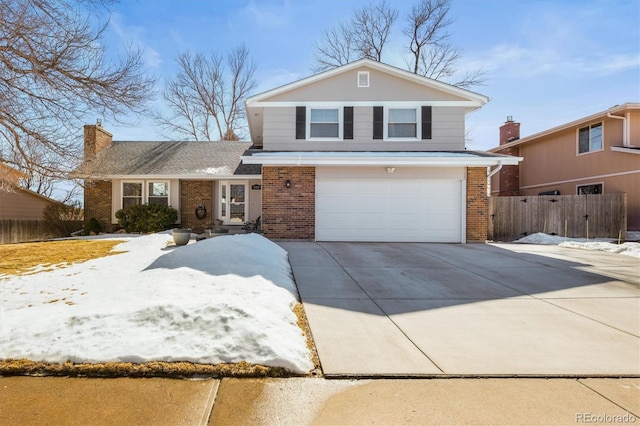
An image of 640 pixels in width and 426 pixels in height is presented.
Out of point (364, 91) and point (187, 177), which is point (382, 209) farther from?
point (187, 177)

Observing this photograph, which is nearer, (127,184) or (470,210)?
(470,210)

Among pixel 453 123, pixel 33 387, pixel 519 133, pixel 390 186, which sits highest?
pixel 519 133

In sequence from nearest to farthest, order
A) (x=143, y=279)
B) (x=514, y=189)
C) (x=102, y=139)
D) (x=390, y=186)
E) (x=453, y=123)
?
(x=143, y=279) → (x=390, y=186) → (x=453, y=123) → (x=102, y=139) → (x=514, y=189)

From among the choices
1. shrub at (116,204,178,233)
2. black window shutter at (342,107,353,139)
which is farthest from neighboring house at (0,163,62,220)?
black window shutter at (342,107,353,139)

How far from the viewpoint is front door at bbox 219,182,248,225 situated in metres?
15.7

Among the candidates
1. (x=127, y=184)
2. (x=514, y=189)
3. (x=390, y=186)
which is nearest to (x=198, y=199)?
(x=127, y=184)

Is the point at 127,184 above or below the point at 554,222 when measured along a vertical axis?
above

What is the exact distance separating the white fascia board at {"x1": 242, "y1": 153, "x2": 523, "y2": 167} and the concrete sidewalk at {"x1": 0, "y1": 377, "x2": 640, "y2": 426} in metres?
8.79

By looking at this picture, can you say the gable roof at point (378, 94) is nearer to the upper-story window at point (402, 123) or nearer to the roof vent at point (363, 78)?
the roof vent at point (363, 78)

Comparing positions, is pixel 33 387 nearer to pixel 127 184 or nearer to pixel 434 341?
pixel 434 341

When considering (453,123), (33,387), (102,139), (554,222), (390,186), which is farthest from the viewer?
(102,139)

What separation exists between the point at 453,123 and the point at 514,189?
1124 cm

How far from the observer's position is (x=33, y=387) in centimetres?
277

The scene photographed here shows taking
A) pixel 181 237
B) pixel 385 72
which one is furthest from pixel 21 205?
pixel 385 72
